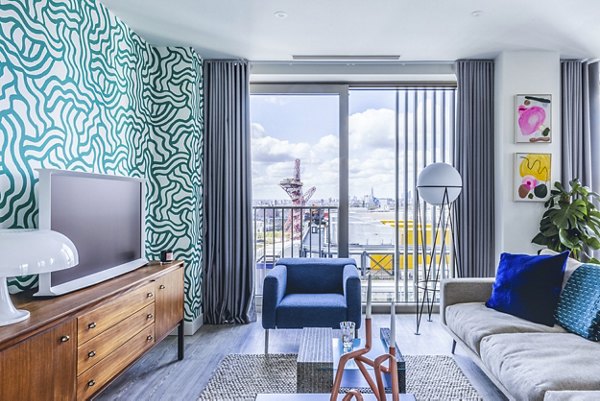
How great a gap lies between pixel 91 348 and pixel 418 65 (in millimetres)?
3643

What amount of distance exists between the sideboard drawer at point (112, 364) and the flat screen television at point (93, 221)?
0.40m

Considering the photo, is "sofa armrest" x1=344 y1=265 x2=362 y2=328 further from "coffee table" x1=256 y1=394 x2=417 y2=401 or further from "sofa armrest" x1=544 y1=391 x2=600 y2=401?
"sofa armrest" x1=544 y1=391 x2=600 y2=401

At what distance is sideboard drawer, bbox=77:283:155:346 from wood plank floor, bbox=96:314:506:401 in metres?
0.55

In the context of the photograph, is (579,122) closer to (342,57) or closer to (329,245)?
(342,57)

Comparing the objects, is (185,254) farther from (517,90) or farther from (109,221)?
(517,90)

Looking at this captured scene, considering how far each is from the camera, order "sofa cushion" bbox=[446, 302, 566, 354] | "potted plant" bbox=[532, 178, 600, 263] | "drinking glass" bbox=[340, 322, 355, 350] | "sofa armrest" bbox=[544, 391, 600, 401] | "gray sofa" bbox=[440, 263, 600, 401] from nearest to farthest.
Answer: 1. "sofa armrest" bbox=[544, 391, 600, 401]
2. "gray sofa" bbox=[440, 263, 600, 401]
3. "drinking glass" bbox=[340, 322, 355, 350]
4. "sofa cushion" bbox=[446, 302, 566, 354]
5. "potted plant" bbox=[532, 178, 600, 263]

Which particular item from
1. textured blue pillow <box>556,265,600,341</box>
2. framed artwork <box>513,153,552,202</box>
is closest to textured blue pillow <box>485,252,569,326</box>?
textured blue pillow <box>556,265,600,341</box>

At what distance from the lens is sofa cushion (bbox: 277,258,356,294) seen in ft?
10.8

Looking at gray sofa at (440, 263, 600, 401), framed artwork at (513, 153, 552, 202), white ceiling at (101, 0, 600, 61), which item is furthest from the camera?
framed artwork at (513, 153, 552, 202)

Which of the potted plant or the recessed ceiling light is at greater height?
the recessed ceiling light

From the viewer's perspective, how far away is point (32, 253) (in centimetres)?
138

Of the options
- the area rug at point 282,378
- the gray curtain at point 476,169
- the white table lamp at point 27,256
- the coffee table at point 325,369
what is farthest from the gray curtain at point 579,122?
the white table lamp at point 27,256

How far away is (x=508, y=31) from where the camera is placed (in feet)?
10.3

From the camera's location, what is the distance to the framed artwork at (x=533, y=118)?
354 cm
